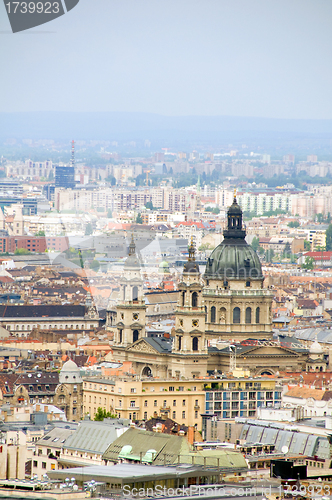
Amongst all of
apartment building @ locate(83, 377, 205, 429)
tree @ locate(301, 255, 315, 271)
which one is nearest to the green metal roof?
apartment building @ locate(83, 377, 205, 429)

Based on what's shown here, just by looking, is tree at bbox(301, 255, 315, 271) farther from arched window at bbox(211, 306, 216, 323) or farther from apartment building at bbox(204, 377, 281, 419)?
apartment building at bbox(204, 377, 281, 419)

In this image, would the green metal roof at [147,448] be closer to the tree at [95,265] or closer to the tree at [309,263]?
the tree at [95,265]

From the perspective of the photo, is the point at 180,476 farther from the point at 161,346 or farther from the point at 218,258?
the point at 218,258

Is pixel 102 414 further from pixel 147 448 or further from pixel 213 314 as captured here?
pixel 213 314

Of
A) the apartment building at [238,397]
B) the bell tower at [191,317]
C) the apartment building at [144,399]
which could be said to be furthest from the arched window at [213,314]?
the apartment building at [144,399]

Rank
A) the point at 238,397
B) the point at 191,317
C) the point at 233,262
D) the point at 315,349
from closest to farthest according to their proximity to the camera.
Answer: the point at 238,397 → the point at 191,317 → the point at 315,349 → the point at 233,262

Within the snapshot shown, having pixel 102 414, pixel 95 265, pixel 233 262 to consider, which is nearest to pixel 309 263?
pixel 95 265

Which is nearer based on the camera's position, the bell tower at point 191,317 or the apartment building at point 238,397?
the apartment building at point 238,397
